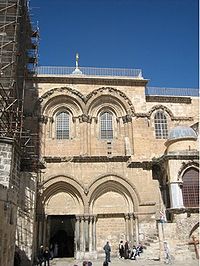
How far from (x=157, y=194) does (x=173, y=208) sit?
2449 mm

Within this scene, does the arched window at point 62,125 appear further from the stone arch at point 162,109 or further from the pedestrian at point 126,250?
the pedestrian at point 126,250

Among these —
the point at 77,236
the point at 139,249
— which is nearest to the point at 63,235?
the point at 77,236

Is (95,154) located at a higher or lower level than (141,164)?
higher

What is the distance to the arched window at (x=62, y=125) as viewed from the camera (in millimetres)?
22250

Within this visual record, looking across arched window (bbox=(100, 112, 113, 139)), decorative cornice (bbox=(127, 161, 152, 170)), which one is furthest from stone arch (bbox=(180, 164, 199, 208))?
arched window (bbox=(100, 112, 113, 139))

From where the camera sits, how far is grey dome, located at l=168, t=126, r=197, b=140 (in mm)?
20884

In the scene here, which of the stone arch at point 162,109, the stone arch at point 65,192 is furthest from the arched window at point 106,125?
the stone arch at point 65,192

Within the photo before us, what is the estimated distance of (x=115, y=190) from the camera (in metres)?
20.9

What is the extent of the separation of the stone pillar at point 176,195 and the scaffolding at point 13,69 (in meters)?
9.25

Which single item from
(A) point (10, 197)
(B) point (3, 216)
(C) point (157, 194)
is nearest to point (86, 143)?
(C) point (157, 194)

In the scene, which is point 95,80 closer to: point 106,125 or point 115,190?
point 106,125

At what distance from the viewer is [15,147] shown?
1452 centimetres

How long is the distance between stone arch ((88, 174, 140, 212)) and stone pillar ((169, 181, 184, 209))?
2.31m

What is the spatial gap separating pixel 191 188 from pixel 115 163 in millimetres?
5253
